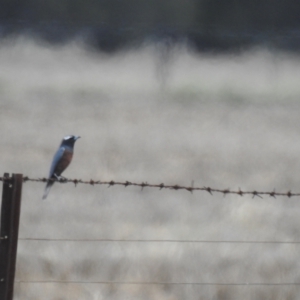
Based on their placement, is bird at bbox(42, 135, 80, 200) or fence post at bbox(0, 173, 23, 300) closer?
fence post at bbox(0, 173, 23, 300)

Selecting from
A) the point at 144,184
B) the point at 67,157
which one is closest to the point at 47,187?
the point at 67,157

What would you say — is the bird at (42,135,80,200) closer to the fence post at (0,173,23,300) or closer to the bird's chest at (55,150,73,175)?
the bird's chest at (55,150,73,175)

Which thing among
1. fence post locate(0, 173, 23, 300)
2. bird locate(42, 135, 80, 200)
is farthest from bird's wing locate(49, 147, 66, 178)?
fence post locate(0, 173, 23, 300)

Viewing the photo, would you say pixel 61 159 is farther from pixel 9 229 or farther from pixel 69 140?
pixel 9 229

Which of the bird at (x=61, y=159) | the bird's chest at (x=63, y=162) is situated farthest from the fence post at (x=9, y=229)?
the bird's chest at (x=63, y=162)

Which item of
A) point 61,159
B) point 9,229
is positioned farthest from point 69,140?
point 9,229

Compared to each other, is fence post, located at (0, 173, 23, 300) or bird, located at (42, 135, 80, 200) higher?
bird, located at (42, 135, 80, 200)

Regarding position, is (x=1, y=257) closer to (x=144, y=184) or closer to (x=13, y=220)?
(x=13, y=220)

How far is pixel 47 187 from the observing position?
5.02 m

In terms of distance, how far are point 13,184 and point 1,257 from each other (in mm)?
296

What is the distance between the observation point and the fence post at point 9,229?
2785mm

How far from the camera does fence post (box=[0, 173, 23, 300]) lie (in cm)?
279

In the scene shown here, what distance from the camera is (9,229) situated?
2.79 metres

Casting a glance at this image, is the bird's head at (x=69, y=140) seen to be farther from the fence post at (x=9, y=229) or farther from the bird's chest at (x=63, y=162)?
the fence post at (x=9, y=229)
